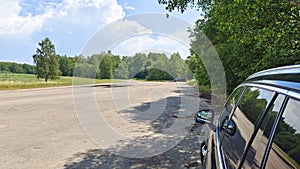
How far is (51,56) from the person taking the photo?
3341cm

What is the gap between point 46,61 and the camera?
108 feet

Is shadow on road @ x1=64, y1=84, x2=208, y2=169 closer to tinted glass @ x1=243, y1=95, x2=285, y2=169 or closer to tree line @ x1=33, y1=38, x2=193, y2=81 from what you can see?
tinted glass @ x1=243, y1=95, x2=285, y2=169

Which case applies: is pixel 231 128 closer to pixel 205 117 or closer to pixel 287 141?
pixel 287 141

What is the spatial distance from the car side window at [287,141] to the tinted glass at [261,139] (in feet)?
0.21

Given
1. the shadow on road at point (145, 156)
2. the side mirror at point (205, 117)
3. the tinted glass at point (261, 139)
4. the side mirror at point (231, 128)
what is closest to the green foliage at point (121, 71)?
the shadow on road at point (145, 156)

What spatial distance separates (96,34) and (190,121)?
4.13 metres

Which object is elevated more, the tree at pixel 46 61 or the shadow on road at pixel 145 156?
the tree at pixel 46 61

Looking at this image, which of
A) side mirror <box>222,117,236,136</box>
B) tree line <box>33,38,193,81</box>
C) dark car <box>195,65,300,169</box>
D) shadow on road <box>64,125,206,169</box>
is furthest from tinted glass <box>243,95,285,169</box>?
tree line <box>33,38,193,81</box>

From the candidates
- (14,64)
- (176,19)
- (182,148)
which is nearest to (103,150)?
(182,148)

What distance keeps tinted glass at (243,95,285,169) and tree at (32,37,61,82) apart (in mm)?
35121

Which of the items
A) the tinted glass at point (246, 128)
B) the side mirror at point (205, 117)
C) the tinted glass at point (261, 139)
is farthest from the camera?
the side mirror at point (205, 117)

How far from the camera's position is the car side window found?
886 mm

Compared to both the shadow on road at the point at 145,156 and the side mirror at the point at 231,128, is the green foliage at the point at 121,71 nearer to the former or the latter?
the shadow on road at the point at 145,156

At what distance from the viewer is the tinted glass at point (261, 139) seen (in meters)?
1.07
